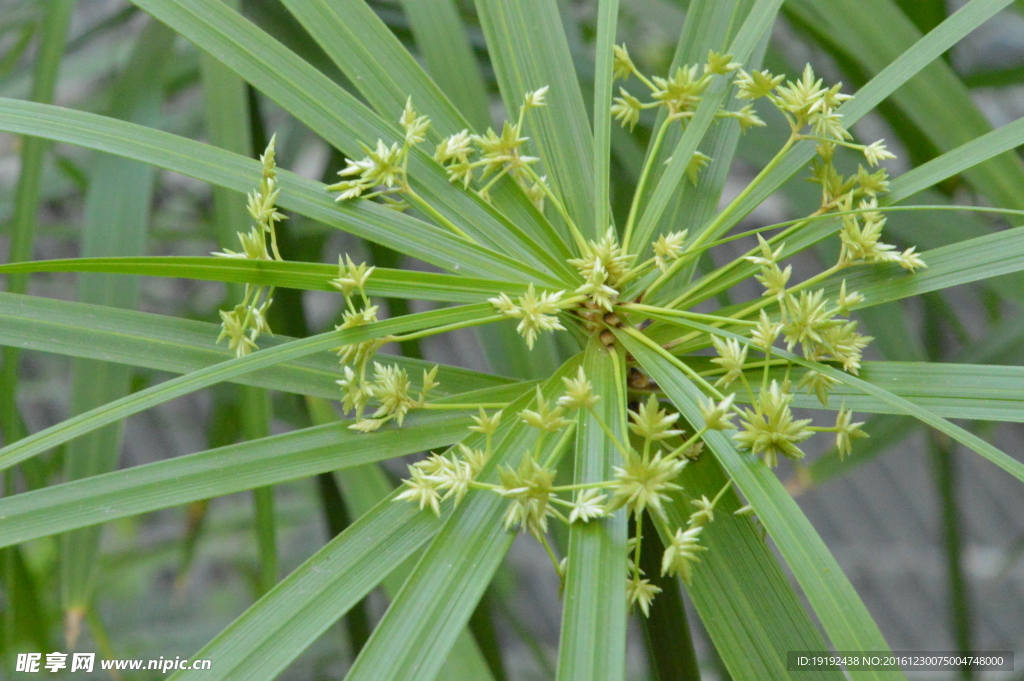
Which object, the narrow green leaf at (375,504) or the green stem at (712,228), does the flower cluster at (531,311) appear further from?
the narrow green leaf at (375,504)

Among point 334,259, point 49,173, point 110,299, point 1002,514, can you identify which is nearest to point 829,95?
point 110,299

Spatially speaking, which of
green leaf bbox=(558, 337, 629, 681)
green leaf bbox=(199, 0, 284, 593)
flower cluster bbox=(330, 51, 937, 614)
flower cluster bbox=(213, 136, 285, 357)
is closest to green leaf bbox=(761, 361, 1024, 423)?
flower cluster bbox=(330, 51, 937, 614)

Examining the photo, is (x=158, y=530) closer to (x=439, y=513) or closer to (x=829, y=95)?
(x=439, y=513)

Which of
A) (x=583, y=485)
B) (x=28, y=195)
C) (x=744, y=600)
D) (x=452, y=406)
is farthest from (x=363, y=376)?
(x=28, y=195)

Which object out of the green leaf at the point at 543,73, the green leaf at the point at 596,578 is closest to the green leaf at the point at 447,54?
the green leaf at the point at 543,73

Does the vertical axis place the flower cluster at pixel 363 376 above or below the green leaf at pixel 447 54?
below

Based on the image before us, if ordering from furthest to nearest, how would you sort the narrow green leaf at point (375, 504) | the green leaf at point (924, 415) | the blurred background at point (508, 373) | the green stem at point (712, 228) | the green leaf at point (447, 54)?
the blurred background at point (508, 373), the green leaf at point (447, 54), the narrow green leaf at point (375, 504), the green stem at point (712, 228), the green leaf at point (924, 415)

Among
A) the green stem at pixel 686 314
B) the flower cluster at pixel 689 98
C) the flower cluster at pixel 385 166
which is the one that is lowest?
the green stem at pixel 686 314
